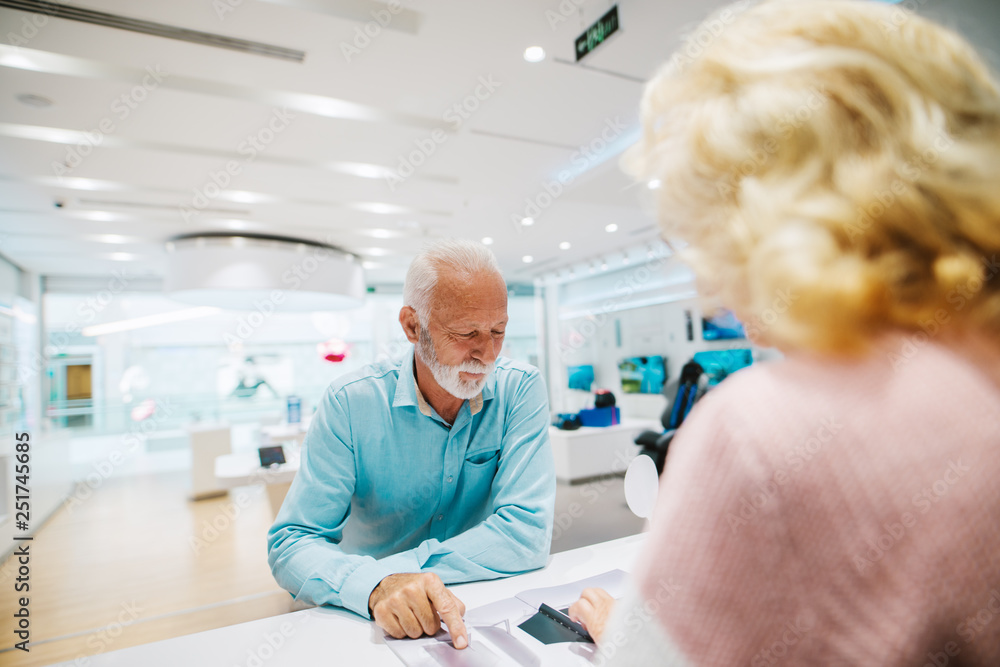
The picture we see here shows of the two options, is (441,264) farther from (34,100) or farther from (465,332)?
(34,100)

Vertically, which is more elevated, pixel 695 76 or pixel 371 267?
pixel 371 267

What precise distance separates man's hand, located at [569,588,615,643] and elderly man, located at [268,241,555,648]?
313 mm

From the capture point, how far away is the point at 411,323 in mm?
1687

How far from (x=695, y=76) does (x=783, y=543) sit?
1.62ft

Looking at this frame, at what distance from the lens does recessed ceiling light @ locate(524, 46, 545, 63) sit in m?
3.07

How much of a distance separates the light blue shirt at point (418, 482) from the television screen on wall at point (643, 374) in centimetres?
791

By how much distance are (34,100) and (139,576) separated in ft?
12.3

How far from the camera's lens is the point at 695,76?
0.57 meters

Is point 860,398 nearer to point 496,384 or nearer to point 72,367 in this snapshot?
point 496,384

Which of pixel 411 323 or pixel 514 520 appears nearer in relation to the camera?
pixel 514 520

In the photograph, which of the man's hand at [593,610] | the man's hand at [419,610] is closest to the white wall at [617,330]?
the man's hand at [593,610]

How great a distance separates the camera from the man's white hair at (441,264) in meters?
1.58

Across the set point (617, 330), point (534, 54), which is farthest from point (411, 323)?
point (617, 330)

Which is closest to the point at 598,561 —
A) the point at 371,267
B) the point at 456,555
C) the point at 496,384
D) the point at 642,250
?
the point at 456,555
